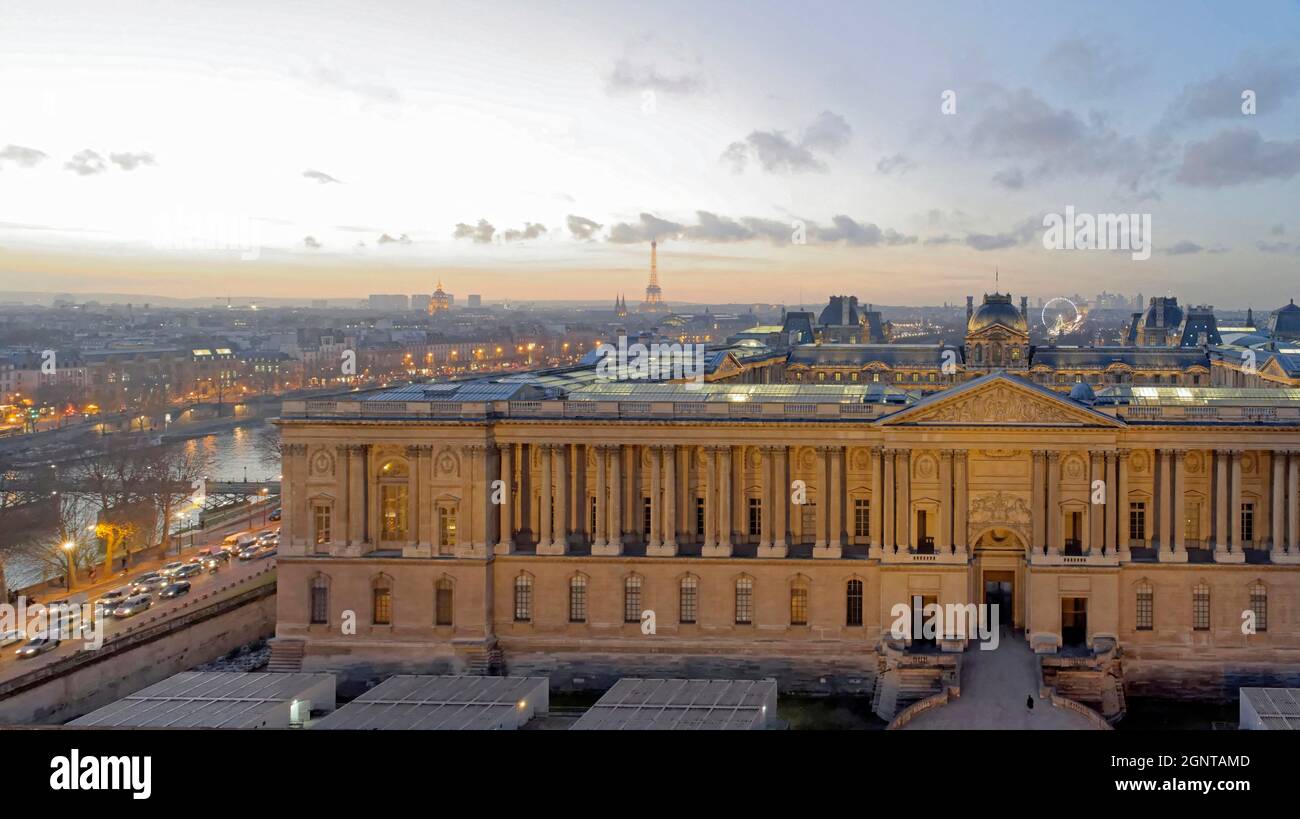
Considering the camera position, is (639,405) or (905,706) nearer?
(905,706)

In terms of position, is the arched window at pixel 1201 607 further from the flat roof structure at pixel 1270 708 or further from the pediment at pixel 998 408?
the flat roof structure at pixel 1270 708

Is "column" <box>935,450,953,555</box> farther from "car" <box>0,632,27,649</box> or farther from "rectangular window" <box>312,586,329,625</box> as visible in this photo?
"car" <box>0,632,27,649</box>

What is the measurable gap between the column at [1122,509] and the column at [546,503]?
20.6 metres

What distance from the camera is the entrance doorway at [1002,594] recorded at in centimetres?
4506

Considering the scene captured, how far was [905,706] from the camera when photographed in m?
39.8

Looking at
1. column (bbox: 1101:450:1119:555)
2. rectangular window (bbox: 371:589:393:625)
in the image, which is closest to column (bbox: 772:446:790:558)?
column (bbox: 1101:450:1119:555)

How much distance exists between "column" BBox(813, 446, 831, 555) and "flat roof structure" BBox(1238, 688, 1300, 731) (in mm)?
14945

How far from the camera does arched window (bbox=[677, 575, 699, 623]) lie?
45.4 meters

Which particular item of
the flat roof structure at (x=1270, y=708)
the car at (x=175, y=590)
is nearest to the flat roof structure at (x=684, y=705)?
the flat roof structure at (x=1270, y=708)

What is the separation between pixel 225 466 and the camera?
100375mm

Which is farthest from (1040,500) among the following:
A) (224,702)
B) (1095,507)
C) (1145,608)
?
(224,702)
